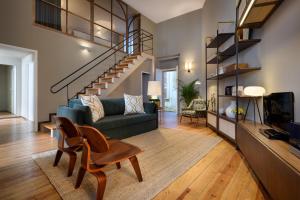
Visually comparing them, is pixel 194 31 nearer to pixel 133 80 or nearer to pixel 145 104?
pixel 133 80

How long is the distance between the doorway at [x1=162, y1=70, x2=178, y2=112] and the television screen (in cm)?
556

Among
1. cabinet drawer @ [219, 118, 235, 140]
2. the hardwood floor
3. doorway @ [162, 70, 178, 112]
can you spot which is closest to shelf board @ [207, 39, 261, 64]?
cabinet drawer @ [219, 118, 235, 140]

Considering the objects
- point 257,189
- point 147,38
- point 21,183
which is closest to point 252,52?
point 257,189

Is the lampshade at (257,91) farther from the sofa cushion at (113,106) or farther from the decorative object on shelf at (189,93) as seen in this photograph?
the decorative object on shelf at (189,93)

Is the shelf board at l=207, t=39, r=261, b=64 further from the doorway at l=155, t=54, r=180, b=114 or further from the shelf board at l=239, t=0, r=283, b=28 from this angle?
the doorway at l=155, t=54, r=180, b=114

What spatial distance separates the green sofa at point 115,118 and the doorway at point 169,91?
12.1 ft

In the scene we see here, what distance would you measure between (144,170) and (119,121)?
1.40 metres

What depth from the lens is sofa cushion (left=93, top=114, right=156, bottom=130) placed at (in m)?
3.01

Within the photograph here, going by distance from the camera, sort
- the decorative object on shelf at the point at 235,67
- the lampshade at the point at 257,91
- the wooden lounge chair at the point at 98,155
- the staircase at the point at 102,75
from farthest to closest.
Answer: the staircase at the point at 102,75 → the decorative object on shelf at the point at 235,67 → the lampshade at the point at 257,91 → the wooden lounge chair at the point at 98,155

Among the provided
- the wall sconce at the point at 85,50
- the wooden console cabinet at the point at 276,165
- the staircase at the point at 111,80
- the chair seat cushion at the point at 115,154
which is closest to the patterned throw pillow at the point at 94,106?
the chair seat cushion at the point at 115,154

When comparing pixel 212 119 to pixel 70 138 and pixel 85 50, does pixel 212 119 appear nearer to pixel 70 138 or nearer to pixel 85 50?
pixel 70 138

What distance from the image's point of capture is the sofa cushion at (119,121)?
301cm

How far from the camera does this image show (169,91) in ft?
26.2

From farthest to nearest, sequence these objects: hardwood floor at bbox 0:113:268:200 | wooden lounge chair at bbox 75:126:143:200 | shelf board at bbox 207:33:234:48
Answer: shelf board at bbox 207:33:234:48, hardwood floor at bbox 0:113:268:200, wooden lounge chair at bbox 75:126:143:200
